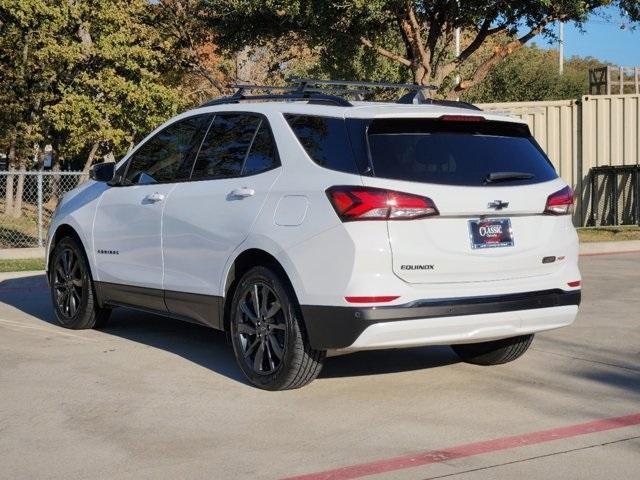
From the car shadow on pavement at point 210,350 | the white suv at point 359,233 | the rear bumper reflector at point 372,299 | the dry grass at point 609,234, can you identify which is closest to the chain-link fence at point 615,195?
the dry grass at point 609,234

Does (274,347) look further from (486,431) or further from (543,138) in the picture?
(543,138)

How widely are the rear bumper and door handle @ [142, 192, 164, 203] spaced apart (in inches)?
78.4

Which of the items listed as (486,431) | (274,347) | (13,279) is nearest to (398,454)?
(486,431)

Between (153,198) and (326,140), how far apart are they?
6.25 feet

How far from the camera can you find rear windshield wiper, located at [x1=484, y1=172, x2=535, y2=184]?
6.27m

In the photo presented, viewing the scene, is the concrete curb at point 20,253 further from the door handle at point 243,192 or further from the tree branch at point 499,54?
the door handle at point 243,192

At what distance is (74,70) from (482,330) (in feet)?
71.9

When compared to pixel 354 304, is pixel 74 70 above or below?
above

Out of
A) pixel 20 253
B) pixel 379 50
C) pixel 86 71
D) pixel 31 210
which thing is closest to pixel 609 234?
pixel 379 50

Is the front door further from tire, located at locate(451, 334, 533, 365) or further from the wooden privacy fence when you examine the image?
the wooden privacy fence

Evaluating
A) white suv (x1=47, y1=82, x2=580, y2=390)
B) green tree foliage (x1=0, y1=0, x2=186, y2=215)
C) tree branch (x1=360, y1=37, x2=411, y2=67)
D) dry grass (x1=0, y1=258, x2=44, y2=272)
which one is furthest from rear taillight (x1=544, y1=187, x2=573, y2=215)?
green tree foliage (x1=0, y1=0, x2=186, y2=215)

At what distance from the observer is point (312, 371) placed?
6.34m

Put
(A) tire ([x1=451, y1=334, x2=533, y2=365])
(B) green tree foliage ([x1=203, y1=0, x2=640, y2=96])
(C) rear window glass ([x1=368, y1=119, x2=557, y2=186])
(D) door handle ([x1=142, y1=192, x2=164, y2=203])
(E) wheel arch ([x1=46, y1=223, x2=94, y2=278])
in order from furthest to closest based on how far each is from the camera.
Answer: (B) green tree foliage ([x1=203, y1=0, x2=640, y2=96]) < (E) wheel arch ([x1=46, y1=223, x2=94, y2=278]) < (D) door handle ([x1=142, y1=192, x2=164, y2=203]) < (A) tire ([x1=451, y1=334, x2=533, y2=365]) < (C) rear window glass ([x1=368, y1=119, x2=557, y2=186])

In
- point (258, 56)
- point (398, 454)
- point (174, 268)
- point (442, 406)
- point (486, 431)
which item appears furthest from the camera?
point (258, 56)
